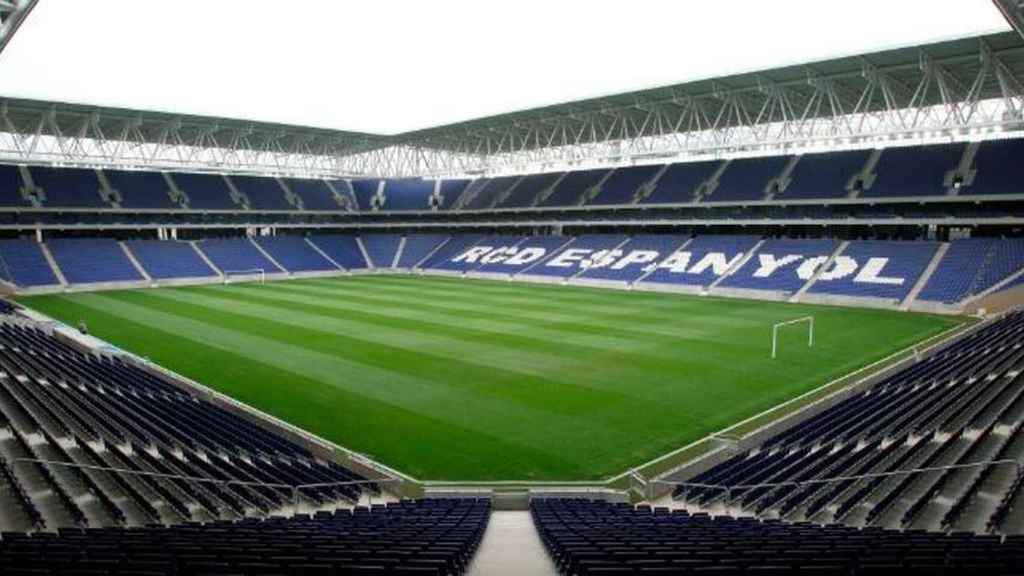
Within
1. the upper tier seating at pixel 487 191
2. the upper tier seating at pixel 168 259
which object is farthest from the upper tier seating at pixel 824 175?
the upper tier seating at pixel 168 259

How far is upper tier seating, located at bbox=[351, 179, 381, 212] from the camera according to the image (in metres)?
66.4

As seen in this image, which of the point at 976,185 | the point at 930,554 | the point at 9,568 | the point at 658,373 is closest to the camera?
the point at 9,568

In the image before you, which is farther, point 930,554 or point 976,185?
point 976,185

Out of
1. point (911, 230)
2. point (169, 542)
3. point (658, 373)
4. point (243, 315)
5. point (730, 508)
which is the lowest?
point (730, 508)

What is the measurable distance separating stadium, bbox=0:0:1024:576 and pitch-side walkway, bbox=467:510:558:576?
2.5 inches

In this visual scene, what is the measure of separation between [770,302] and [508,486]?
26983 mm

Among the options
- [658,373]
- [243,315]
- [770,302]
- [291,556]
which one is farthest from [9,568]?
[770,302]

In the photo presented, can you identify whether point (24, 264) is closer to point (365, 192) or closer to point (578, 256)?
point (365, 192)

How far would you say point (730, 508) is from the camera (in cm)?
1040

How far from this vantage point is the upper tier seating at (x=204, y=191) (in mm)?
53938

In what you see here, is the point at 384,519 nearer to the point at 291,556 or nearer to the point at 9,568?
the point at 291,556

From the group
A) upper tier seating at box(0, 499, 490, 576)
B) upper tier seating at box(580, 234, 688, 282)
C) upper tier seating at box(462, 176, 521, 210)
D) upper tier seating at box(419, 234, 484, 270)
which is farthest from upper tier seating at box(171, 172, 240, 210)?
upper tier seating at box(0, 499, 490, 576)

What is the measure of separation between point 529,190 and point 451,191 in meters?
11.6

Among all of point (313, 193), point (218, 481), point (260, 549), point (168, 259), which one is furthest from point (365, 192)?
point (260, 549)
